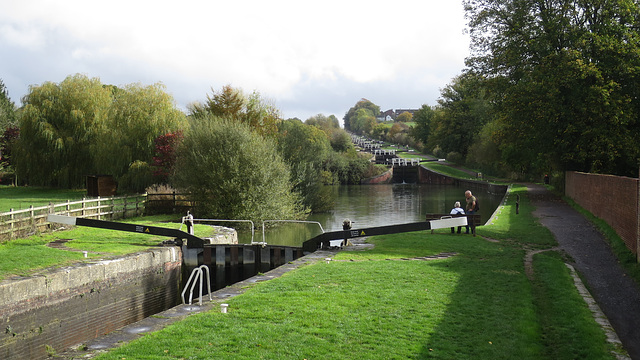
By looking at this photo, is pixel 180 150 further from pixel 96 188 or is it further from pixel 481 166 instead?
pixel 481 166

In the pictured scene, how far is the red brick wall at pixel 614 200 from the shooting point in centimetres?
1520

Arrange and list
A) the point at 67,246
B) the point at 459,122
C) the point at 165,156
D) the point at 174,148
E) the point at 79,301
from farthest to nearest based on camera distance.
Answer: the point at 459,122, the point at 165,156, the point at 174,148, the point at 67,246, the point at 79,301

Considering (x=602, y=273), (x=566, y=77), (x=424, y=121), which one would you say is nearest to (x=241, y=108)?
(x=566, y=77)

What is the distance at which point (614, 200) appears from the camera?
19.1 metres

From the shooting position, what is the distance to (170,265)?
17.7 m

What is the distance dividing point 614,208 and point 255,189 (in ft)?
54.6

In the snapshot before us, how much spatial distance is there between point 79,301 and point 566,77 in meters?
27.9

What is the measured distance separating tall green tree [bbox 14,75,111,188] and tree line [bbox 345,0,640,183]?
29711 mm

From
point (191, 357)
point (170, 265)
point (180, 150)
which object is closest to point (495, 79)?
point (180, 150)

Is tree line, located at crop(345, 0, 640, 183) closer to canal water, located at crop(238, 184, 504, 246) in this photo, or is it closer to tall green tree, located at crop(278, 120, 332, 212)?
canal water, located at crop(238, 184, 504, 246)

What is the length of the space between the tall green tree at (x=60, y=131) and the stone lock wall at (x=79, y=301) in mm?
27962

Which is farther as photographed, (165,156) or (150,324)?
(165,156)

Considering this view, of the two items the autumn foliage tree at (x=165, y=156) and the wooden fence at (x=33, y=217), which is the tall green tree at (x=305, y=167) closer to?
the autumn foliage tree at (x=165, y=156)

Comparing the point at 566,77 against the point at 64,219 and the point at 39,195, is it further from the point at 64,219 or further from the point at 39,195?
the point at 39,195
